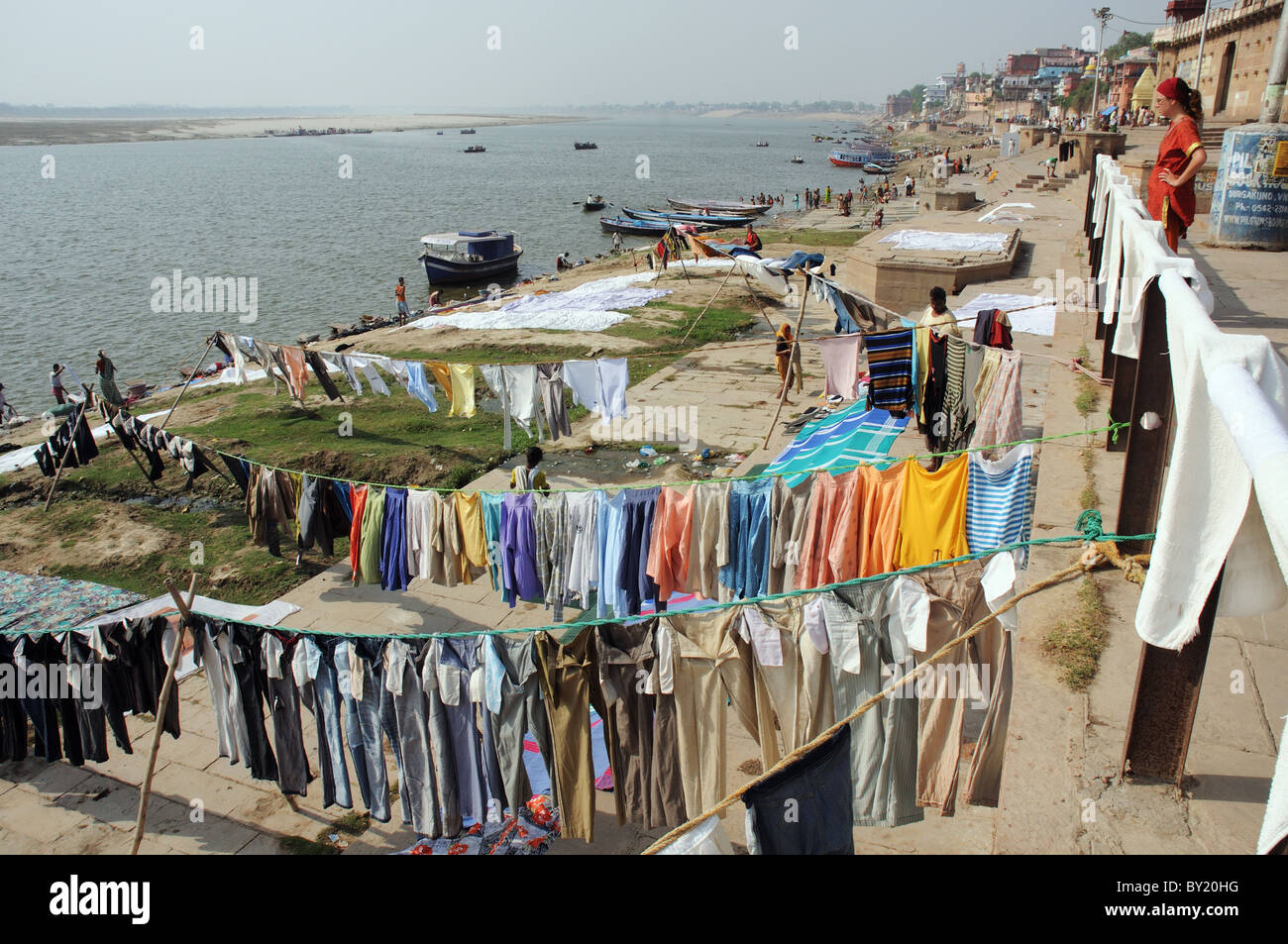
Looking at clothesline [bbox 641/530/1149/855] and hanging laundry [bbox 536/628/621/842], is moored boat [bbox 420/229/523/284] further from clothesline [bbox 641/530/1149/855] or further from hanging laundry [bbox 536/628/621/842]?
clothesline [bbox 641/530/1149/855]

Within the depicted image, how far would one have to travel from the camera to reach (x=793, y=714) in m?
5.15

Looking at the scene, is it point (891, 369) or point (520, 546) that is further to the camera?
point (891, 369)

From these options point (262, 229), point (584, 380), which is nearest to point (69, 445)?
point (584, 380)

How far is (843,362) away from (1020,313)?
14.6 feet

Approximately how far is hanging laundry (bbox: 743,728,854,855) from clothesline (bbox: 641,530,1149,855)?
2.6 inches

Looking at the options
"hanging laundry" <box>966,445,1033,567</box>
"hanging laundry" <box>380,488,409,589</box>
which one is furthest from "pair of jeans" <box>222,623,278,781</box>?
"hanging laundry" <box>966,445,1033,567</box>

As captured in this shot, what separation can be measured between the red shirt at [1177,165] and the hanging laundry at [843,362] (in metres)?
3.88

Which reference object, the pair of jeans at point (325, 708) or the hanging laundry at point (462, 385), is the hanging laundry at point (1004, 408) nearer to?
the pair of jeans at point (325, 708)

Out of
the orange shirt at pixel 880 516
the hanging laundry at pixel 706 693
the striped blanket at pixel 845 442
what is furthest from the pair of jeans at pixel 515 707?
the striped blanket at pixel 845 442

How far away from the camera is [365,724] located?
611 centimetres

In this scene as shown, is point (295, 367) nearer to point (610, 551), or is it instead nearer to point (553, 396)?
point (553, 396)
